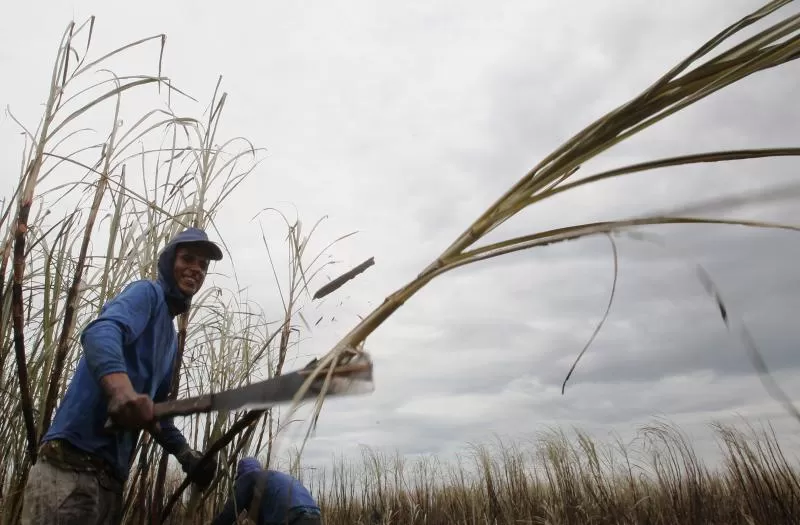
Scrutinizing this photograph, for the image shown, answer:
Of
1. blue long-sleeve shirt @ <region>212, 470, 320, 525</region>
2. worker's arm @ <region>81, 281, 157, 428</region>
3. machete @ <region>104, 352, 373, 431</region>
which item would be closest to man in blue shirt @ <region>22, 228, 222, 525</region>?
worker's arm @ <region>81, 281, 157, 428</region>

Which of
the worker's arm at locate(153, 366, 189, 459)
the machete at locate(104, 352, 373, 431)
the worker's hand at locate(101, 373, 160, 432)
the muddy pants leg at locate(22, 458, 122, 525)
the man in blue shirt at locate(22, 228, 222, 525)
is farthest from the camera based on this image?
the worker's arm at locate(153, 366, 189, 459)

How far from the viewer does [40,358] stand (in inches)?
66.1

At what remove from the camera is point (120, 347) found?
60.6 inches

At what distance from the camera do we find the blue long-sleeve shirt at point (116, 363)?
1.52 meters

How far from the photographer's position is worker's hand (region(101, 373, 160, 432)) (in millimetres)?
1305

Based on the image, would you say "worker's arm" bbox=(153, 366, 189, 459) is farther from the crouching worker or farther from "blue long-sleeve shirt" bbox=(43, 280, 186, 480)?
the crouching worker

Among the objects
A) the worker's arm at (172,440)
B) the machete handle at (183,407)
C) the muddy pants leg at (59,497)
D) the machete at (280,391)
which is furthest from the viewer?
the worker's arm at (172,440)

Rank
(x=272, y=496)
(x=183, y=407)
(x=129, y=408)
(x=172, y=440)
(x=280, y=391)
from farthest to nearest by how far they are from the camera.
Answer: (x=272, y=496)
(x=172, y=440)
(x=129, y=408)
(x=183, y=407)
(x=280, y=391)

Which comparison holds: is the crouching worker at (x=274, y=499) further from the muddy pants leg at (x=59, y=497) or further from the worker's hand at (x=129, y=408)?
the worker's hand at (x=129, y=408)

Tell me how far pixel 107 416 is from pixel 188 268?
538 mm

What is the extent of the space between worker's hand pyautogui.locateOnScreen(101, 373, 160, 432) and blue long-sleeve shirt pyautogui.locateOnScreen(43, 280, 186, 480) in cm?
8

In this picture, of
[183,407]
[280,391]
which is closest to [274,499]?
[183,407]

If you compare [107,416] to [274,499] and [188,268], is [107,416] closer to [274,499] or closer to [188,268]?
[188,268]

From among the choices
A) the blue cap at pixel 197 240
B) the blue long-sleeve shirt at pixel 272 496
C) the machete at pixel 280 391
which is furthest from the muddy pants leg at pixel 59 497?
the blue long-sleeve shirt at pixel 272 496
